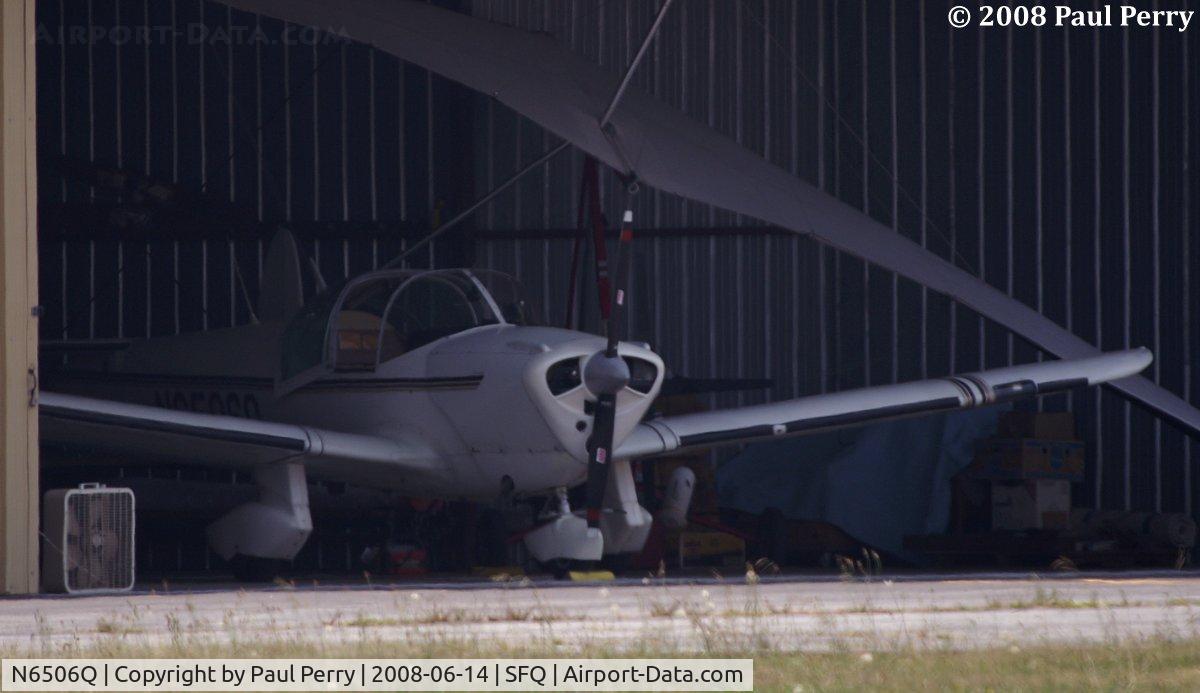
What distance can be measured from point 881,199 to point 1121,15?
2.80m

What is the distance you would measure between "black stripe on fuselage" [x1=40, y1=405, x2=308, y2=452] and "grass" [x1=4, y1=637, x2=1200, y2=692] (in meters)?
5.02

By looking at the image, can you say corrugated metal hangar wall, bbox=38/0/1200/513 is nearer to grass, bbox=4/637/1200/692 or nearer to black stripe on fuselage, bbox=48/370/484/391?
black stripe on fuselage, bbox=48/370/484/391

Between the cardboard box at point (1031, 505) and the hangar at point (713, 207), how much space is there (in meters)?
1.28

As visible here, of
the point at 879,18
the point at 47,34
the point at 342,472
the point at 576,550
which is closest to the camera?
the point at 576,550

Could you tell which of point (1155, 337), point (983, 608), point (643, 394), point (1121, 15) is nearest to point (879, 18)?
point (1121, 15)

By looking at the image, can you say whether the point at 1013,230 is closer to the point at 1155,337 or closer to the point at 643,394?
the point at 1155,337

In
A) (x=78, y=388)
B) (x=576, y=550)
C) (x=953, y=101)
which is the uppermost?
(x=953, y=101)

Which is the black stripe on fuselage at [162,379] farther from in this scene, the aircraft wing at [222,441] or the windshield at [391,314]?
the aircraft wing at [222,441]

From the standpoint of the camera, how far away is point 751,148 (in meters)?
17.2

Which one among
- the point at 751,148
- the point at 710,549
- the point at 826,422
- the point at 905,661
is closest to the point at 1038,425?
the point at 710,549

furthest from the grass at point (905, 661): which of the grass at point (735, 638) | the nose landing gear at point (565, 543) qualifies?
the nose landing gear at point (565, 543)

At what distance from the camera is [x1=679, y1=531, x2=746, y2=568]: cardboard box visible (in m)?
13.9

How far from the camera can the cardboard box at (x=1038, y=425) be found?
49.5 feet

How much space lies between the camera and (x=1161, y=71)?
53.2 feet
